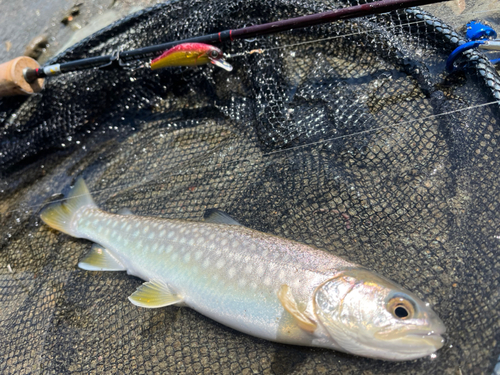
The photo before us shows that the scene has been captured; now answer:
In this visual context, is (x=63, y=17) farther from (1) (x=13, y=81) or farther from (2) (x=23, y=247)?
(2) (x=23, y=247)

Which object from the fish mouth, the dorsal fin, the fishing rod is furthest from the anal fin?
the fish mouth

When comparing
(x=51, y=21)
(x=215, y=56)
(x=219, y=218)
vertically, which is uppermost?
(x=51, y=21)

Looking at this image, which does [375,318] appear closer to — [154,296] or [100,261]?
[154,296]

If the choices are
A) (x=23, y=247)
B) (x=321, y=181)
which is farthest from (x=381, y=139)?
(x=23, y=247)

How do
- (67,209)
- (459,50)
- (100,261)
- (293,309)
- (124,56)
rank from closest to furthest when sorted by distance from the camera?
1. (293,309)
2. (459,50)
3. (100,261)
4. (67,209)
5. (124,56)

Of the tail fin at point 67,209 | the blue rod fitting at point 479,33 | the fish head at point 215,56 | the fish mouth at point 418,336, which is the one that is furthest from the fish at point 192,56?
the fish mouth at point 418,336

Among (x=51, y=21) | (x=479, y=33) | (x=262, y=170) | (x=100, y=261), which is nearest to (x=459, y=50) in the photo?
(x=479, y=33)
